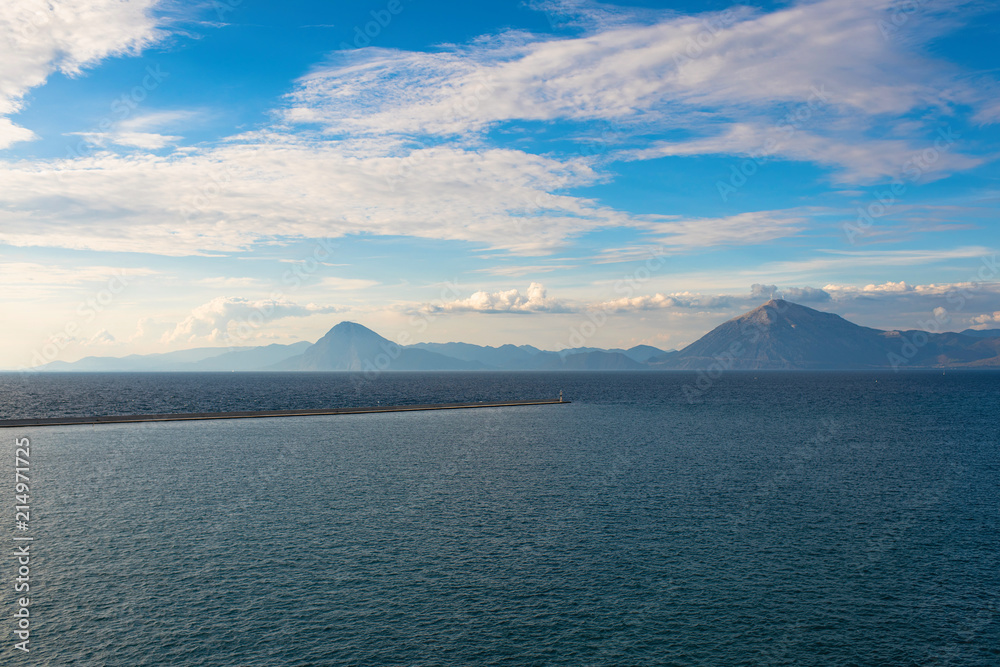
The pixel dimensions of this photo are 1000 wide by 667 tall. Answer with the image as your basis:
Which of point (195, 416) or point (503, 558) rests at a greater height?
point (195, 416)

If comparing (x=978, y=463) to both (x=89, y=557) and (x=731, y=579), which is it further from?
(x=89, y=557)

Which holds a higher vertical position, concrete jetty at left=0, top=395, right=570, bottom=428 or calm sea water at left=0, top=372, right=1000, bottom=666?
concrete jetty at left=0, top=395, right=570, bottom=428

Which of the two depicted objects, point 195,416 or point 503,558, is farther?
point 195,416

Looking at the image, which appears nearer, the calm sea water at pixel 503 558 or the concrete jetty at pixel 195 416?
the calm sea water at pixel 503 558

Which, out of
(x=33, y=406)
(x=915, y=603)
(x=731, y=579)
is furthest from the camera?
(x=33, y=406)

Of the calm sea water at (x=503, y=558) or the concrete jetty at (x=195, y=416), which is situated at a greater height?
the concrete jetty at (x=195, y=416)

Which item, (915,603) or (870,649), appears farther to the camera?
(915,603)

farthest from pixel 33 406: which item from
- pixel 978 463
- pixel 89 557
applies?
pixel 978 463

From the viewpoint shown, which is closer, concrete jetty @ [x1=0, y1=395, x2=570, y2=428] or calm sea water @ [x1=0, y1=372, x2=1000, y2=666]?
calm sea water @ [x1=0, y1=372, x2=1000, y2=666]
